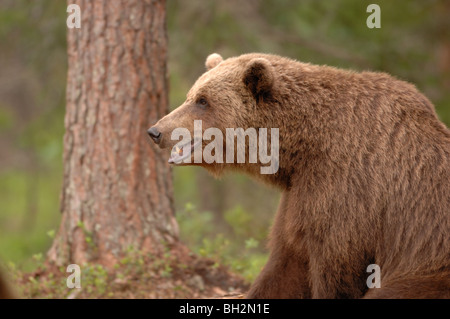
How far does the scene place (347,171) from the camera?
416cm

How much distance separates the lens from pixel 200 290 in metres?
5.86

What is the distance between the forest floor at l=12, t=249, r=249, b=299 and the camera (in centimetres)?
556

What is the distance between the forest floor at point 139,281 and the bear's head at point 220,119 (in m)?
1.45

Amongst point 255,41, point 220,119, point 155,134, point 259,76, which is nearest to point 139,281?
point 155,134

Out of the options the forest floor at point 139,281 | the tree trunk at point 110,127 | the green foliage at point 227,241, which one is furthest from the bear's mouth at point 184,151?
the green foliage at point 227,241

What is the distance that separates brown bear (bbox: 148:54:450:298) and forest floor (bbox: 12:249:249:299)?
1.37 meters

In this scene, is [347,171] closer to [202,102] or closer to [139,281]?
[202,102]

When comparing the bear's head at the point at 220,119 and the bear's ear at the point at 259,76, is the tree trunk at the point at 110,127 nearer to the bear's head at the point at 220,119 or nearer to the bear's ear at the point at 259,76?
the bear's head at the point at 220,119

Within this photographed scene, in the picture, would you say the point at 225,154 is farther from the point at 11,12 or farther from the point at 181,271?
the point at 11,12

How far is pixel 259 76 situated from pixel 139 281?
2.51m

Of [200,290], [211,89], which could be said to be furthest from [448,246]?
[200,290]

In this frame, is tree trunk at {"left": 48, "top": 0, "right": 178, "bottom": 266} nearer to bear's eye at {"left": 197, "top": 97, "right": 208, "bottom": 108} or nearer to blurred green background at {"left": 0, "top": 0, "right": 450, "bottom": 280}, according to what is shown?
bear's eye at {"left": 197, "top": 97, "right": 208, "bottom": 108}

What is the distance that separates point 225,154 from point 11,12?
6.04 meters

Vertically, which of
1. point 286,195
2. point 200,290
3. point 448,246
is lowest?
point 200,290
